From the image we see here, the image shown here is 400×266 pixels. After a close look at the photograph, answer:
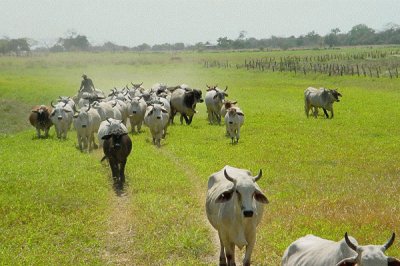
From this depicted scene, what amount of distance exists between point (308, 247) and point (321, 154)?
12.6m

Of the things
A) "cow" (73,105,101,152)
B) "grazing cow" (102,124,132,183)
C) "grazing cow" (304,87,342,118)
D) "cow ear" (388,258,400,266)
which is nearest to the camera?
"cow ear" (388,258,400,266)

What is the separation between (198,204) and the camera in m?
13.4

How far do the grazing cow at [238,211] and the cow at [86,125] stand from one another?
1207 centimetres

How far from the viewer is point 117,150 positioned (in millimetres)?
15516

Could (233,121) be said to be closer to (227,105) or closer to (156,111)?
(227,105)

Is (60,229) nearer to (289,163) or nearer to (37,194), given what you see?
(37,194)

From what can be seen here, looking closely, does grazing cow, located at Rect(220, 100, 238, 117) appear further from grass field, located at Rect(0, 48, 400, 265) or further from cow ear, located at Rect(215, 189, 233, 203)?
cow ear, located at Rect(215, 189, 233, 203)

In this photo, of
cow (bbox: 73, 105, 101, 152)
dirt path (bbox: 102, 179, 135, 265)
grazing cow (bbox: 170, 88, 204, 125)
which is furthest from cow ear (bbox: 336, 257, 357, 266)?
grazing cow (bbox: 170, 88, 204, 125)

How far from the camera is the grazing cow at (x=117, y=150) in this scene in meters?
15.6

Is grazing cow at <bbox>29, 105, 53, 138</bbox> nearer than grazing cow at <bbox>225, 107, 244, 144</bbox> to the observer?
No

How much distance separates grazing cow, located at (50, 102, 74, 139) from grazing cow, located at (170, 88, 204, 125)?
22.0 ft

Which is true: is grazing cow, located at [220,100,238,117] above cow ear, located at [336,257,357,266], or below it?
below

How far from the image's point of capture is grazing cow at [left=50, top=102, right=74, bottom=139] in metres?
22.9

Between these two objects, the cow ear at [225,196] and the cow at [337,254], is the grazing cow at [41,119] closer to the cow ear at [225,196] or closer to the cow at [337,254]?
the cow ear at [225,196]
